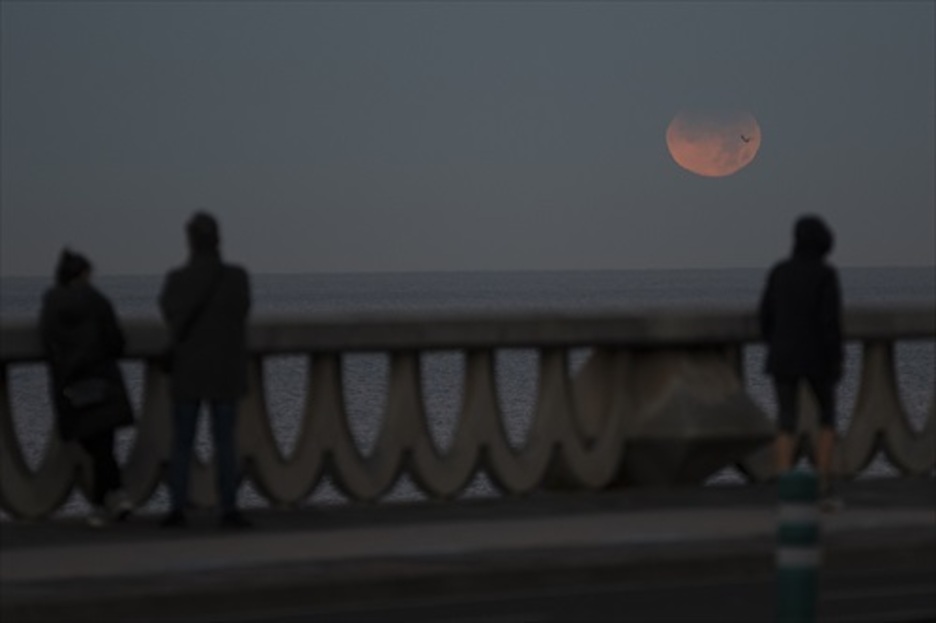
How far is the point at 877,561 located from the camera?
46.5 feet

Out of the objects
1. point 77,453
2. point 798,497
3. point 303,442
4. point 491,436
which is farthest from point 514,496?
point 798,497

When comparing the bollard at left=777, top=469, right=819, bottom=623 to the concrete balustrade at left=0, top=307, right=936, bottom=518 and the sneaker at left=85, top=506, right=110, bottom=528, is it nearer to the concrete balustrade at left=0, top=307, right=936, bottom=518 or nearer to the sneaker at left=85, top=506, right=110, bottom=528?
the sneaker at left=85, top=506, right=110, bottom=528

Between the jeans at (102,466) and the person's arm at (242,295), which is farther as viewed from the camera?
the jeans at (102,466)

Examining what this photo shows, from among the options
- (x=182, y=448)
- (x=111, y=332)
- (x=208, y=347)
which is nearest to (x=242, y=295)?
(x=208, y=347)

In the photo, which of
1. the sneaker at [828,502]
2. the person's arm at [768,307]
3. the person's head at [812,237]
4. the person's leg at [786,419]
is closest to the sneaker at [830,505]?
the sneaker at [828,502]

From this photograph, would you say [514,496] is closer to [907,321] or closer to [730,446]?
[730,446]

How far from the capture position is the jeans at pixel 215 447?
50.5 feet

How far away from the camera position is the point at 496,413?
17.0 meters

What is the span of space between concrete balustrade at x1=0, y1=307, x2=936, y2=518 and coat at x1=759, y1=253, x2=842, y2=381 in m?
0.95

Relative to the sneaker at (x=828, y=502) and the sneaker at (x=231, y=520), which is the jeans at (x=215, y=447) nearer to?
the sneaker at (x=231, y=520)

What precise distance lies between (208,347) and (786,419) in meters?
3.47

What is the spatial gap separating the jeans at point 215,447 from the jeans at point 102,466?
35 cm

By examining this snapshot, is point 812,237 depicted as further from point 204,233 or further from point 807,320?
point 204,233

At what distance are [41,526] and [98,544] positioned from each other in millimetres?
994
